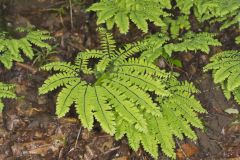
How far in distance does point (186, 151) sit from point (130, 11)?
194 centimetres

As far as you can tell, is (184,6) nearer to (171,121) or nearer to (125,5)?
(125,5)

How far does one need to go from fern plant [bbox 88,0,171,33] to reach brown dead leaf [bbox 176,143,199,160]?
158 centimetres

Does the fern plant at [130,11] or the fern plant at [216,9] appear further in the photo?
the fern plant at [216,9]

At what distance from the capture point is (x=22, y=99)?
4.95 metres

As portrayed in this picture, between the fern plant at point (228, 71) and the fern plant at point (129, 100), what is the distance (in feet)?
1.29

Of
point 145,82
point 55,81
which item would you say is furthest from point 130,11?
point 55,81

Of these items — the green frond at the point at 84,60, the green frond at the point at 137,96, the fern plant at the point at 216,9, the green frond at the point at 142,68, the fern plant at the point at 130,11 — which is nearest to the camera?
the green frond at the point at 137,96

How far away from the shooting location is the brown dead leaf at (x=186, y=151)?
15.5ft

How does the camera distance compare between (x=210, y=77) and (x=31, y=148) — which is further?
(x=210, y=77)

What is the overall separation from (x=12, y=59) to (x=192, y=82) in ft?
8.02

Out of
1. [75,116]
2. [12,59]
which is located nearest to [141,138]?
[75,116]

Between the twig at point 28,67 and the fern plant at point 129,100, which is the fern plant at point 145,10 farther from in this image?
the twig at point 28,67

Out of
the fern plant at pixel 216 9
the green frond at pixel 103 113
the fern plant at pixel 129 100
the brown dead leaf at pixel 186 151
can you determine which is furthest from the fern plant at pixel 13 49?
the brown dead leaf at pixel 186 151

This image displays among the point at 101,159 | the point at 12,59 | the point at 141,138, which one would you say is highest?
the point at 12,59
